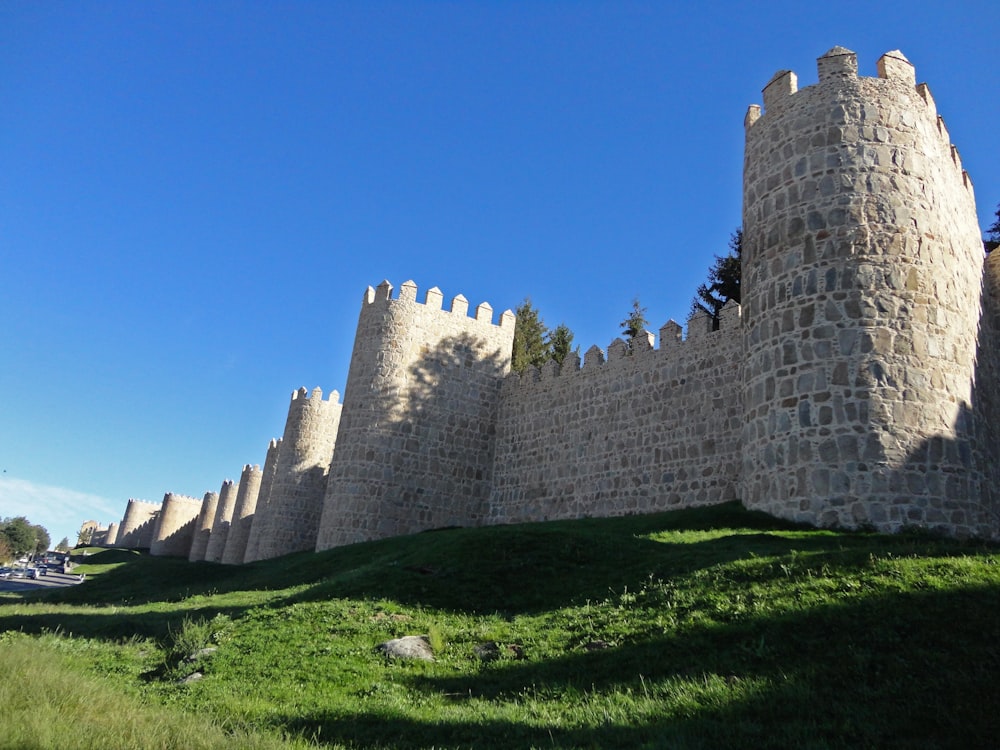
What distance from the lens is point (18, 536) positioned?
3000 inches

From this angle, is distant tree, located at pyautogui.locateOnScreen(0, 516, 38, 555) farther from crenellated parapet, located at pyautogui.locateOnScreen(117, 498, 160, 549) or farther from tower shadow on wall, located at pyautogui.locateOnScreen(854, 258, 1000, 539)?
tower shadow on wall, located at pyautogui.locateOnScreen(854, 258, 1000, 539)

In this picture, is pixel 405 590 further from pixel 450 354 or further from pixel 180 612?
pixel 450 354

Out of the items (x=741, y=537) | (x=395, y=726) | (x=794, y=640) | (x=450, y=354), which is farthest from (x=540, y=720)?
(x=450, y=354)

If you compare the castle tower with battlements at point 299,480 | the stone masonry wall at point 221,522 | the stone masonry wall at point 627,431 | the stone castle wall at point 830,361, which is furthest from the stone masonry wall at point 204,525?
the stone castle wall at point 830,361

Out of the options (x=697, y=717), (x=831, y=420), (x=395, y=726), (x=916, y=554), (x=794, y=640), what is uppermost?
(x=831, y=420)

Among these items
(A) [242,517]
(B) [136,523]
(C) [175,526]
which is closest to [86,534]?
(B) [136,523]

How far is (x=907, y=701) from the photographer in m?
5.24

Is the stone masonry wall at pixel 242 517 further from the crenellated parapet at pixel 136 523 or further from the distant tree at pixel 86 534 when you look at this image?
the distant tree at pixel 86 534

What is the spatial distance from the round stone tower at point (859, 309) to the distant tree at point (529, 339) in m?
23.3

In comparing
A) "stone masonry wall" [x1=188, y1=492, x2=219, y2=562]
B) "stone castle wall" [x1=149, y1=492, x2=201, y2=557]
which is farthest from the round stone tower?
"stone castle wall" [x1=149, y1=492, x2=201, y2=557]

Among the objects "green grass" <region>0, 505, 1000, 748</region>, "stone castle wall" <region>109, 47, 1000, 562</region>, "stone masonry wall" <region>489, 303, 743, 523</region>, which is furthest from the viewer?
"stone masonry wall" <region>489, 303, 743, 523</region>

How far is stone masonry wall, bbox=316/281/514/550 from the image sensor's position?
72.4 feet

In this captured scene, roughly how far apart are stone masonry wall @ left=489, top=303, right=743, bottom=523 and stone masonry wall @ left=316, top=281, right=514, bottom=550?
937mm

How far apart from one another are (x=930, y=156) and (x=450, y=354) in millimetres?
14284
